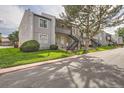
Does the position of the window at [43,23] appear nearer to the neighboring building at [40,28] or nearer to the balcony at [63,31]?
the neighboring building at [40,28]

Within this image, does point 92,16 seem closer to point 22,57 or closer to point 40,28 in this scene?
point 40,28

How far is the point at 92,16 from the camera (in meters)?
26.4

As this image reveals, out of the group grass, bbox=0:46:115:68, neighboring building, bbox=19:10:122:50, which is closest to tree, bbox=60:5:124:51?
neighboring building, bbox=19:10:122:50

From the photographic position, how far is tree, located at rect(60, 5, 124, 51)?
2552 centimetres

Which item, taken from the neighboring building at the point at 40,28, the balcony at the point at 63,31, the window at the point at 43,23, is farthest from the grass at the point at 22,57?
the balcony at the point at 63,31

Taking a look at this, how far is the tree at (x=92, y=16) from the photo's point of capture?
2552cm

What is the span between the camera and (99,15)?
25.8 metres

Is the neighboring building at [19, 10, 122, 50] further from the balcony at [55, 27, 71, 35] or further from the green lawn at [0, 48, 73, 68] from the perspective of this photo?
the green lawn at [0, 48, 73, 68]

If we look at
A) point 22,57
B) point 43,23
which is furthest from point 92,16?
point 22,57

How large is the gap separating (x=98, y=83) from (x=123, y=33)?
9223 cm
